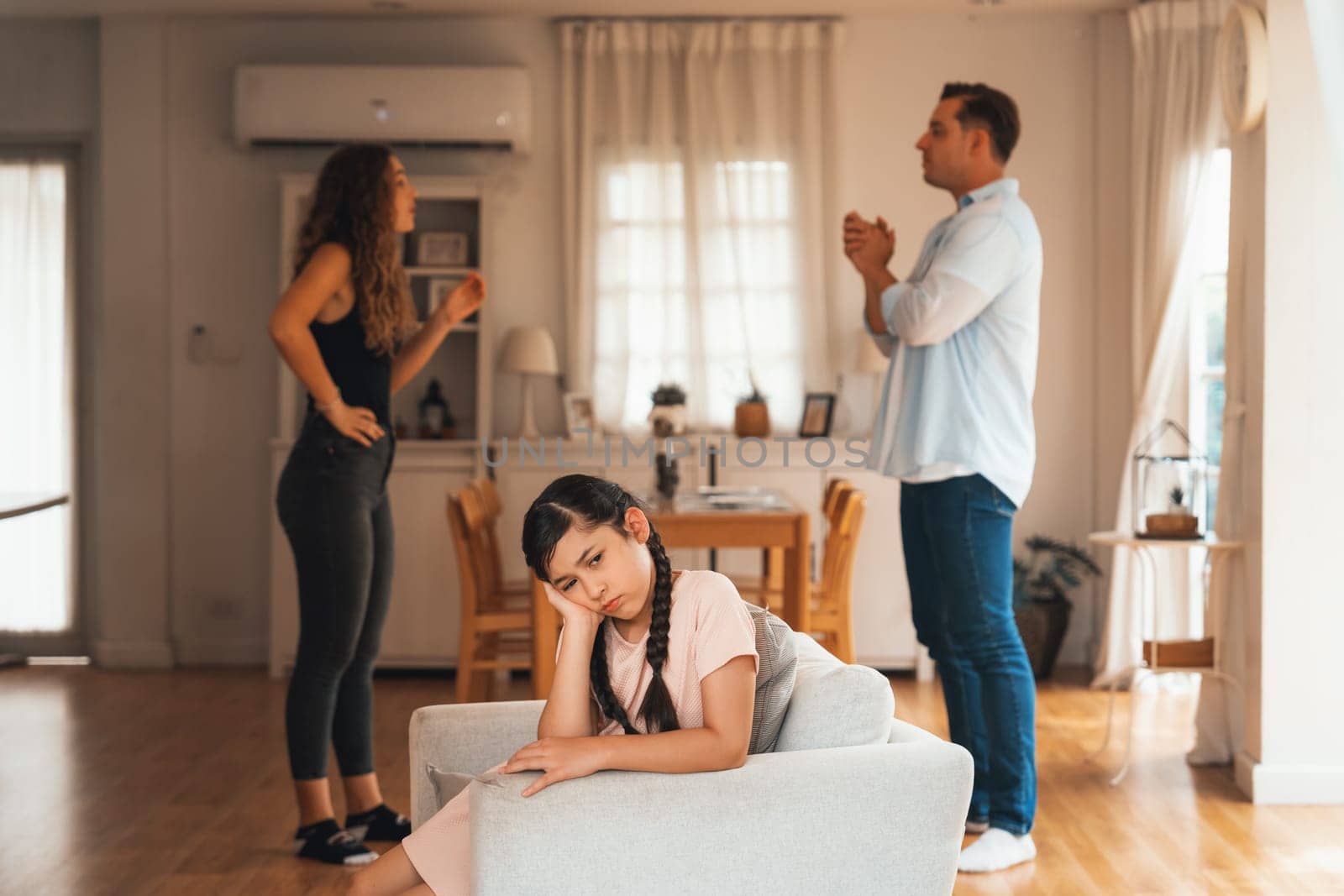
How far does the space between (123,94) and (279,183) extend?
74 centimetres

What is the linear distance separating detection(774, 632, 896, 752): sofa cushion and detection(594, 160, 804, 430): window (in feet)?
12.9

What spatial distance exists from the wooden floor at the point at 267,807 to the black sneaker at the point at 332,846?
4 centimetres

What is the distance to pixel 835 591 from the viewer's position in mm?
4438

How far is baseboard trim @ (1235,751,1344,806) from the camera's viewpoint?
3594 mm

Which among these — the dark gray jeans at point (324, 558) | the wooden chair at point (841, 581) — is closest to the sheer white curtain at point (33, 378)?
the dark gray jeans at point (324, 558)

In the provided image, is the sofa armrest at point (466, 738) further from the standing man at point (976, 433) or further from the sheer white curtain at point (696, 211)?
the sheer white curtain at point (696, 211)

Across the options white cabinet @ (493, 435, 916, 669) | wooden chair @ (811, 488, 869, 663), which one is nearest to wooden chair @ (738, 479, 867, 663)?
wooden chair @ (811, 488, 869, 663)

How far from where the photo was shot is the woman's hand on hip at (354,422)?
3.06 meters

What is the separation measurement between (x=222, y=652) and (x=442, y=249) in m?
1.96

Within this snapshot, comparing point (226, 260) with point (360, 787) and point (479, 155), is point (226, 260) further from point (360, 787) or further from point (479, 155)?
point (360, 787)

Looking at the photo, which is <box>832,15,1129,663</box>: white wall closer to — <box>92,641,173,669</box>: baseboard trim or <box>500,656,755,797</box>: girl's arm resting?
<box>92,641,173,669</box>: baseboard trim

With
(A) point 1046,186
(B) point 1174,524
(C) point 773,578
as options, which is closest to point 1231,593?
(B) point 1174,524

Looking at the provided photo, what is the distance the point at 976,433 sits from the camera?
10.0 ft

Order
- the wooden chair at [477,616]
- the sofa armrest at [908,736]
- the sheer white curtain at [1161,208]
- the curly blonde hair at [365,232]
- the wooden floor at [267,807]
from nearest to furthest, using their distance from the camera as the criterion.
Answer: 1. the sofa armrest at [908,736]
2. the wooden floor at [267,807]
3. the curly blonde hair at [365,232]
4. the wooden chair at [477,616]
5. the sheer white curtain at [1161,208]
